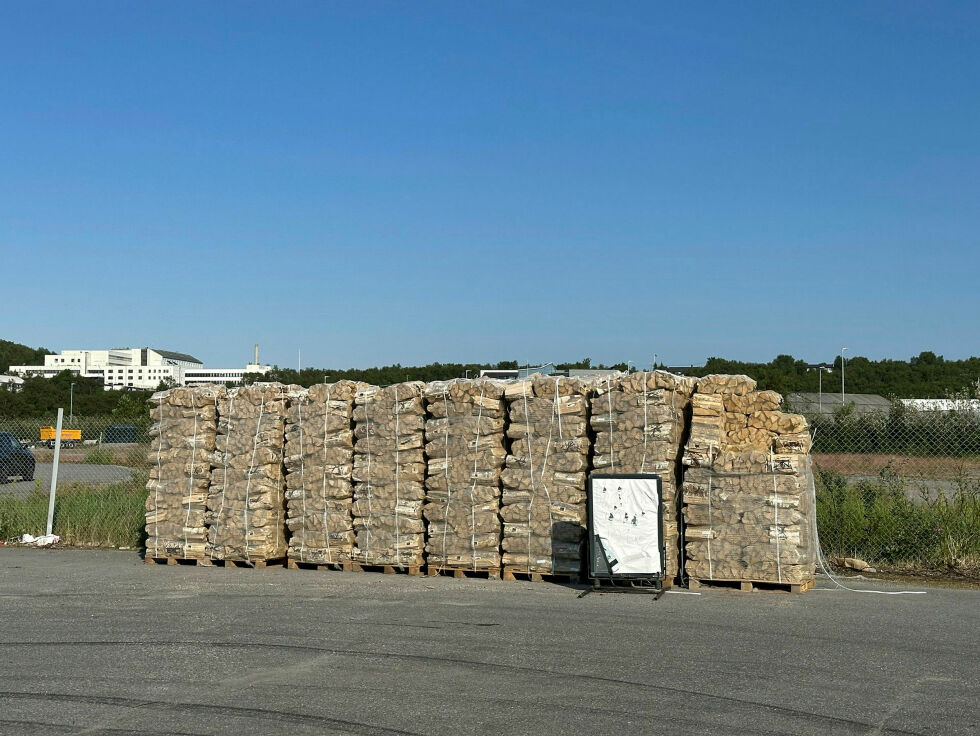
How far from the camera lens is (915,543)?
1244cm

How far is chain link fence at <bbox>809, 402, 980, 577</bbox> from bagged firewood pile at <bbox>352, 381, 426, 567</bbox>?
18.2 ft

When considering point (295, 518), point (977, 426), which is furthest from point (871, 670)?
point (295, 518)

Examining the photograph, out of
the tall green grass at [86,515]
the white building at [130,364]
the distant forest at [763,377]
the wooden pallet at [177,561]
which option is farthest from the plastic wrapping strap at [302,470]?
the white building at [130,364]

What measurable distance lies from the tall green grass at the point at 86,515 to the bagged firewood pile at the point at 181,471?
254 cm

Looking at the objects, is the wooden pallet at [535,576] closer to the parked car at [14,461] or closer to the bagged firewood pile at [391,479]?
the bagged firewood pile at [391,479]

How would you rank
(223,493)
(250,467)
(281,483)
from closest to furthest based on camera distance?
(250,467) < (223,493) < (281,483)

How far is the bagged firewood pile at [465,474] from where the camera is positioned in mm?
12227

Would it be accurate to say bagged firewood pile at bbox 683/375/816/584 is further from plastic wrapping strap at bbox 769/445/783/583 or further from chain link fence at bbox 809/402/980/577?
chain link fence at bbox 809/402/980/577

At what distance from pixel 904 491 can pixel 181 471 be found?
399 inches

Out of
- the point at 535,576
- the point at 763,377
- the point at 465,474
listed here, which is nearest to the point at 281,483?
the point at 465,474

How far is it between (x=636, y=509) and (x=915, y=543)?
4183 mm

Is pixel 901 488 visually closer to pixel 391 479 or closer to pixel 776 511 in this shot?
pixel 776 511

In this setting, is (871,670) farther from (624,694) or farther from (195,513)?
(195,513)

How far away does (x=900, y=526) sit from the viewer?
12609 millimetres
